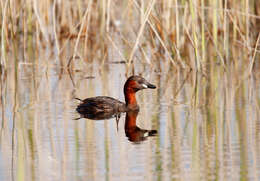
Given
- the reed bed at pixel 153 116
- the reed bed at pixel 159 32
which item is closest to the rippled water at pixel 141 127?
the reed bed at pixel 153 116

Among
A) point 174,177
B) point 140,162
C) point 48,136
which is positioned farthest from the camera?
point 48,136

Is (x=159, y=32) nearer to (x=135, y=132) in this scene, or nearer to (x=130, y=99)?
(x=130, y=99)

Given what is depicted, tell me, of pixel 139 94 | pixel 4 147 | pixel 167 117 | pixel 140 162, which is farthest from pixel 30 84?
pixel 140 162

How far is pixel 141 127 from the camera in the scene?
8.20 metres

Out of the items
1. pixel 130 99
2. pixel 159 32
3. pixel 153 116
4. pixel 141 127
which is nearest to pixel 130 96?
pixel 130 99

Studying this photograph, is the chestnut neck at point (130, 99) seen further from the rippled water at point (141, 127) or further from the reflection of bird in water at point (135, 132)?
the reflection of bird in water at point (135, 132)

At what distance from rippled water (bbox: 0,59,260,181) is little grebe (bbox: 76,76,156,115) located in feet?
0.61

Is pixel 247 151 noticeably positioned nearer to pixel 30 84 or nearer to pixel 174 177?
pixel 174 177

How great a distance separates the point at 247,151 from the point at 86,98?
4218 mm

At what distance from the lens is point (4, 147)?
7.14m

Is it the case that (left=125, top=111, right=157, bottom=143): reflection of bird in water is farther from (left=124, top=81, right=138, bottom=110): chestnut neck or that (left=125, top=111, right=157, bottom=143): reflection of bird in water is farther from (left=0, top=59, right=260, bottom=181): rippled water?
(left=124, top=81, right=138, bottom=110): chestnut neck

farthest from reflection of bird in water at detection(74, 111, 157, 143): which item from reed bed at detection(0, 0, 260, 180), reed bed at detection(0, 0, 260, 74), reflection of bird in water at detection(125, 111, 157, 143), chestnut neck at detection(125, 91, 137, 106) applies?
reed bed at detection(0, 0, 260, 74)

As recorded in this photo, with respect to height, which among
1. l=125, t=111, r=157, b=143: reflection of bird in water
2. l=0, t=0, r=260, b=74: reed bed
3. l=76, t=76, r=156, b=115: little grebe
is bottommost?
l=125, t=111, r=157, b=143: reflection of bird in water

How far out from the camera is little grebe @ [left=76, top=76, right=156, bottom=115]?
31.4 feet
